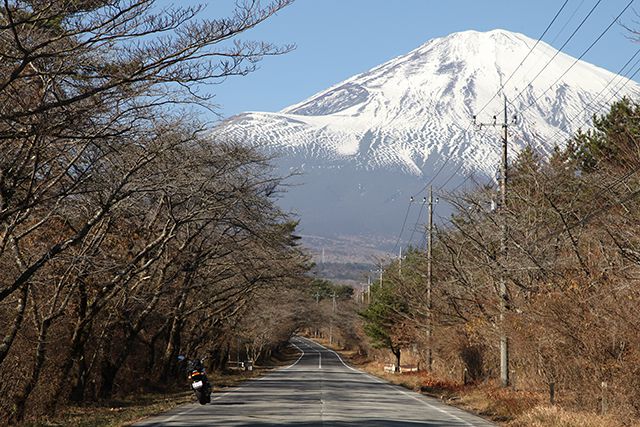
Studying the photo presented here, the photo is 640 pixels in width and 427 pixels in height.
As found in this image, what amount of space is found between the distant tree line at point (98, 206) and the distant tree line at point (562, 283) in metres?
6.34

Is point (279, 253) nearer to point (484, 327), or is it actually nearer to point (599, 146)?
point (484, 327)

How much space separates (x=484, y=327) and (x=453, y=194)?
4697mm

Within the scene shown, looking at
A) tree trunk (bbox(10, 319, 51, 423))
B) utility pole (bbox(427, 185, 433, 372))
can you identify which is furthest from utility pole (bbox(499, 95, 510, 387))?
tree trunk (bbox(10, 319, 51, 423))

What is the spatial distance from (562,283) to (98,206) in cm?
973

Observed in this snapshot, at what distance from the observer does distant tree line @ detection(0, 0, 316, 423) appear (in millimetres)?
11070

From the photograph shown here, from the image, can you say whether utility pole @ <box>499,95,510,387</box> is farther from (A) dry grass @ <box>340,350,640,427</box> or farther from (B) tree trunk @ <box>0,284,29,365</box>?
(B) tree trunk @ <box>0,284,29,365</box>

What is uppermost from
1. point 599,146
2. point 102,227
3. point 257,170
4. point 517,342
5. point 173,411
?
point 599,146

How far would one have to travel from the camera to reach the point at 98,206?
1828 centimetres

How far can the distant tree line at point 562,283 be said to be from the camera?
59.2 feet

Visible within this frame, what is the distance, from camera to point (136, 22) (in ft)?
35.1

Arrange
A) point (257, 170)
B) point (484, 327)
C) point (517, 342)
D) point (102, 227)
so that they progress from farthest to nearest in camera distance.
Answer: point (484, 327) → point (257, 170) → point (517, 342) → point (102, 227)

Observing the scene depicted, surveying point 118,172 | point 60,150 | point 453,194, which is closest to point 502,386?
point 453,194

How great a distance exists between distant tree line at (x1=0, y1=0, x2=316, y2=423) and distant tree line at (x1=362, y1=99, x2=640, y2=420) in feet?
20.8

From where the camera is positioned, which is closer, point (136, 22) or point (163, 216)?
point (136, 22)
